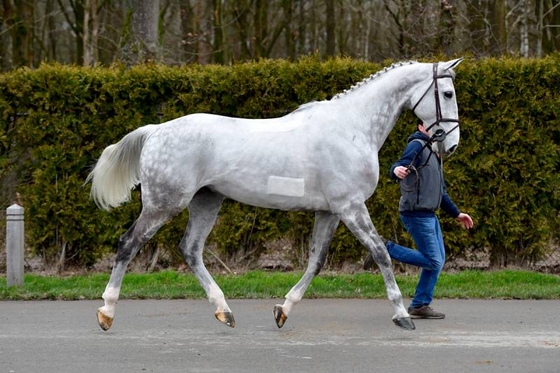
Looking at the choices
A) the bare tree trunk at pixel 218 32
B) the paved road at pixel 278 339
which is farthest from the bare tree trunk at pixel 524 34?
the paved road at pixel 278 339

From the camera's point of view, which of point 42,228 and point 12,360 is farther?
point 42,228

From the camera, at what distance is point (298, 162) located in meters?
7.82

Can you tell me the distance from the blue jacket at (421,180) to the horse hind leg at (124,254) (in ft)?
6.79

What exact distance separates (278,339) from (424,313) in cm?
162

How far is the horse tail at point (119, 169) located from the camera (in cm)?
838

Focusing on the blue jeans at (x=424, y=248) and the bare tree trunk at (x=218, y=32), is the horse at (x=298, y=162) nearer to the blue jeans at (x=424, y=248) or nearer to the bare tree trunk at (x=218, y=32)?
the blue jeans at (x=424, y=248)

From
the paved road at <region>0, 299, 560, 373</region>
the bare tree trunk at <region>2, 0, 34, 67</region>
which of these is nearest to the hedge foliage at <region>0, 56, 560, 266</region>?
the paved road at <region>0, 299, 560, 373</region>

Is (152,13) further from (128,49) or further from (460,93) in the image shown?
(460,93)

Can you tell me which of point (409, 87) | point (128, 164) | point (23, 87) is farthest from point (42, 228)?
point (409, 87)

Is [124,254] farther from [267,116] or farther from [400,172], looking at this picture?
[267,116]

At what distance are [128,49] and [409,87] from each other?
26.7 feet

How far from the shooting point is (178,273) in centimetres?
1147

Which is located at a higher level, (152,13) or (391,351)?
(152,13)

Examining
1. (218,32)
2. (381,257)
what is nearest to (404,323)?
(381,257)
